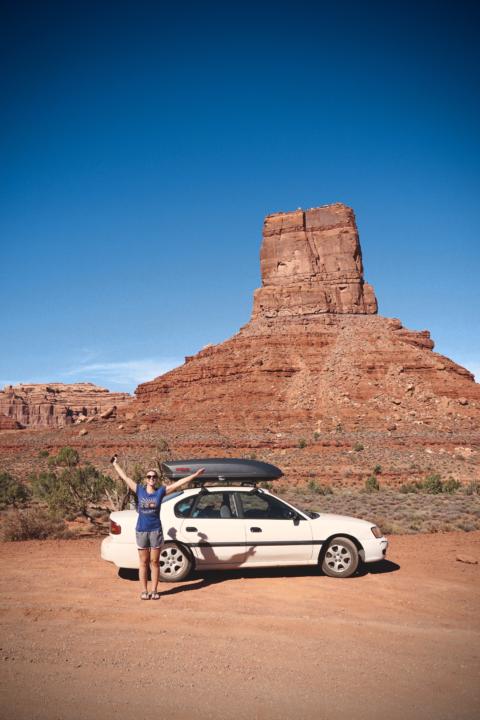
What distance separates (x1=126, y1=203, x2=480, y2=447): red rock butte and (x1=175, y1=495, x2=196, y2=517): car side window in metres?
37.5

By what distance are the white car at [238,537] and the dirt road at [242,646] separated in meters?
0.31

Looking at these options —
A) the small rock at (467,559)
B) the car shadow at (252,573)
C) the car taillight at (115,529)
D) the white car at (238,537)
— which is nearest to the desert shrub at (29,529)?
the car shadow at (252,573)

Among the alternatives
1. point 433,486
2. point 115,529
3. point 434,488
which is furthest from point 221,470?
point 433,486

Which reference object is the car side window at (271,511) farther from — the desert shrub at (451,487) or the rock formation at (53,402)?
the rock formation at (53,402)

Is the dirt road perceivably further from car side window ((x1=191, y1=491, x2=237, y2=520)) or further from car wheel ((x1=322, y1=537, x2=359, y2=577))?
car side window ((x1=191, y1=491, x2=237, y2=520))

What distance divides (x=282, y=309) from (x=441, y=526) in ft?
207

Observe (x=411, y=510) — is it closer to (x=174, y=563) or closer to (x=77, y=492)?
(x=77, y=492)

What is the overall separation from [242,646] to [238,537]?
2681 mm

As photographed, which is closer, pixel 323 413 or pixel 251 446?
pixel 251 446

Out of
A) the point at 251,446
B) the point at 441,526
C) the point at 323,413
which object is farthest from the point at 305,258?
the point at 441,526

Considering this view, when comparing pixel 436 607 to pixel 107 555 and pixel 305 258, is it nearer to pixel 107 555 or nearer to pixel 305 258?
pixel 107 555

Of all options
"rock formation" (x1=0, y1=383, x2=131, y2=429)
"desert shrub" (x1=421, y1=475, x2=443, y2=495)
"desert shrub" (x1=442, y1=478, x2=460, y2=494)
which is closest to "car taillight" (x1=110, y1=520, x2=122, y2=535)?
"desert shrub" (x1=421, y1=475, x2=443, y2=495)

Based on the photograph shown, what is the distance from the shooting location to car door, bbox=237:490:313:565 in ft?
25.7

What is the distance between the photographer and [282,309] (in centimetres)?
7581
